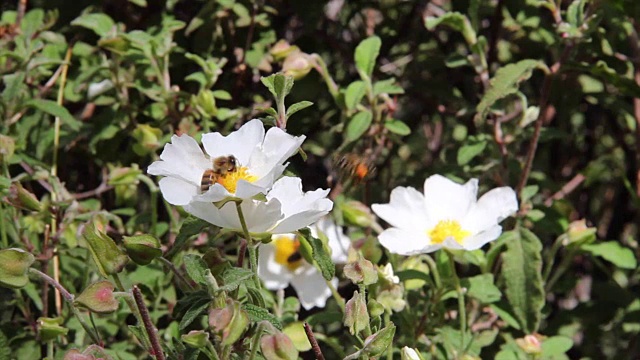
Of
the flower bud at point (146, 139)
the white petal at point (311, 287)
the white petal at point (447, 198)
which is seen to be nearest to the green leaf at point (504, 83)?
the white petal at point (447, 198)

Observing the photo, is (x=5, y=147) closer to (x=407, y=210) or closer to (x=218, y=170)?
(x=218, y=170)

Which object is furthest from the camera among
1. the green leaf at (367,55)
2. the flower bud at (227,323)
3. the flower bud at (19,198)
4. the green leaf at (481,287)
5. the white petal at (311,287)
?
the green leaf at (367,55)

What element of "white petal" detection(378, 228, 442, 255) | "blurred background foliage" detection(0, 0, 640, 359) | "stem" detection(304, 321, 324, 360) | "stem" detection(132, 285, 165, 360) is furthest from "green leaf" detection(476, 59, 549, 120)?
"stem" detection(132, 285, 165, 360)

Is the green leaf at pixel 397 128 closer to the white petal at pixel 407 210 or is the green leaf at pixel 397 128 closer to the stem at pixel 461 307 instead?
the white petal at pixel 407 210

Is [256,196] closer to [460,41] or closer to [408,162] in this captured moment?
[460,41]

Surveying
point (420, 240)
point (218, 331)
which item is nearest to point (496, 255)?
point (420, 240)

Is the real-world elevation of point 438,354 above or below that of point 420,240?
below
